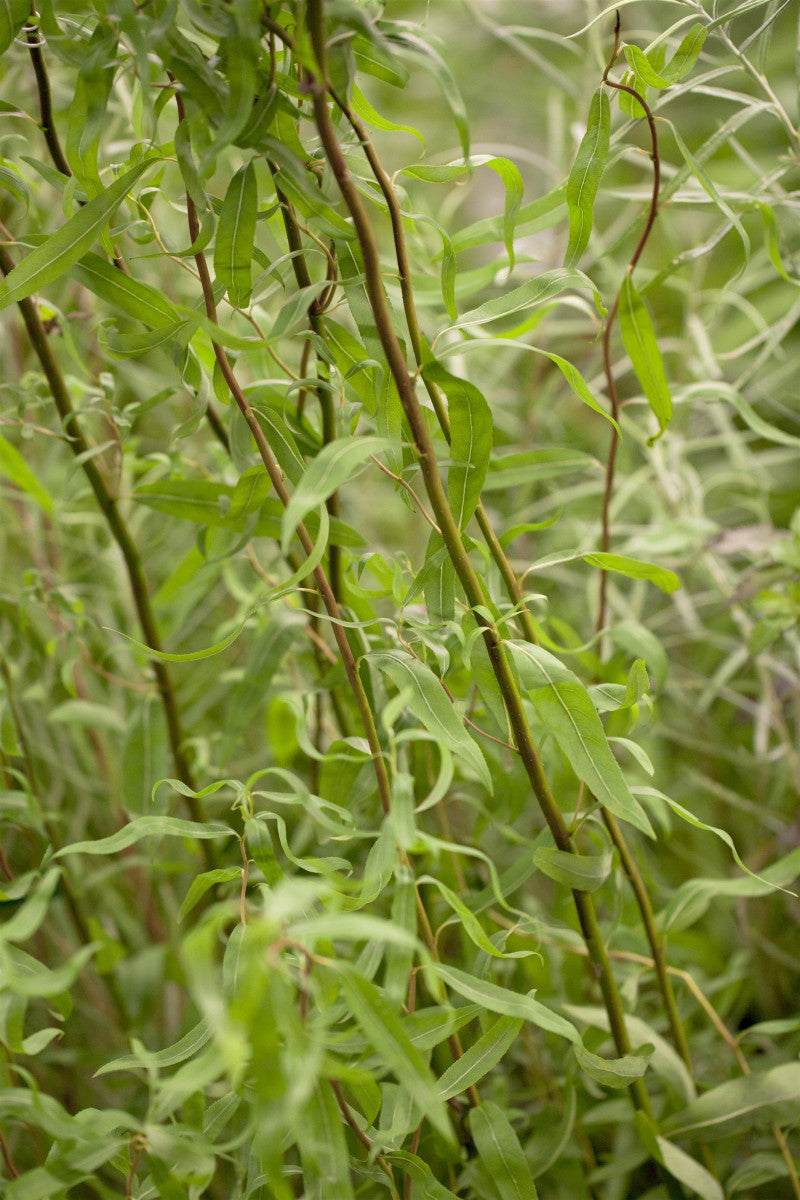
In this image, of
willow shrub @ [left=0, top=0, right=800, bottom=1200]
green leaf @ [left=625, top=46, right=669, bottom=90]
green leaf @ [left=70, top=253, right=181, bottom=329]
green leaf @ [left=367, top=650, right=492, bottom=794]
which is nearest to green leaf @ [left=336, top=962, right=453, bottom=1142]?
willow shrub @ [left=0, top=0, right=800, bottom=1200]

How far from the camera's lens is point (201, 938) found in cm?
27

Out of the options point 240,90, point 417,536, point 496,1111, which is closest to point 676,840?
point 417,536

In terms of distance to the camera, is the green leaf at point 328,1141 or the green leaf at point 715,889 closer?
the green leaf at point 328,1141

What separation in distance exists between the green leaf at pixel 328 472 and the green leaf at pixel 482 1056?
25cm

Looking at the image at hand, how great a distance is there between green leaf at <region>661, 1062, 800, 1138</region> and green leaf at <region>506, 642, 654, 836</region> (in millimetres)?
265

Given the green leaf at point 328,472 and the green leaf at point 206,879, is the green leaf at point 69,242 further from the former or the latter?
the green leaf at point 206,879

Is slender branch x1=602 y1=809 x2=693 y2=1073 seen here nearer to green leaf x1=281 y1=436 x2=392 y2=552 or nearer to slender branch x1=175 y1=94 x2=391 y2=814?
slender branch x1=175 y1=94 x2=391 y2=814

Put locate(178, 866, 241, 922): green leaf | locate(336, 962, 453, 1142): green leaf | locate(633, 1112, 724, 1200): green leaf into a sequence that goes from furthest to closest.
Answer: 1. locate(633, 1112, 724, 1200): green leaf
2. locate(178, 866, 241, 922): green leaf
3. locate(336, 962, 453, 1142): green leaf

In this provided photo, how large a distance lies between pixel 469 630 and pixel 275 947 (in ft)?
0.59

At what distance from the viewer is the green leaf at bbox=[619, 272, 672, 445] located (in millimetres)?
490

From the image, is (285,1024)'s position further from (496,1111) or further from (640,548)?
(640,548)

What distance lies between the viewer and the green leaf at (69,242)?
15.3 inches

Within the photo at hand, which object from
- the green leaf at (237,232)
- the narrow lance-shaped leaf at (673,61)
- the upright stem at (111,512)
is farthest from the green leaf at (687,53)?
the upright stem at (111,512)

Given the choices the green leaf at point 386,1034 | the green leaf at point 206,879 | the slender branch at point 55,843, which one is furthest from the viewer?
the slender branch at point 55,843
